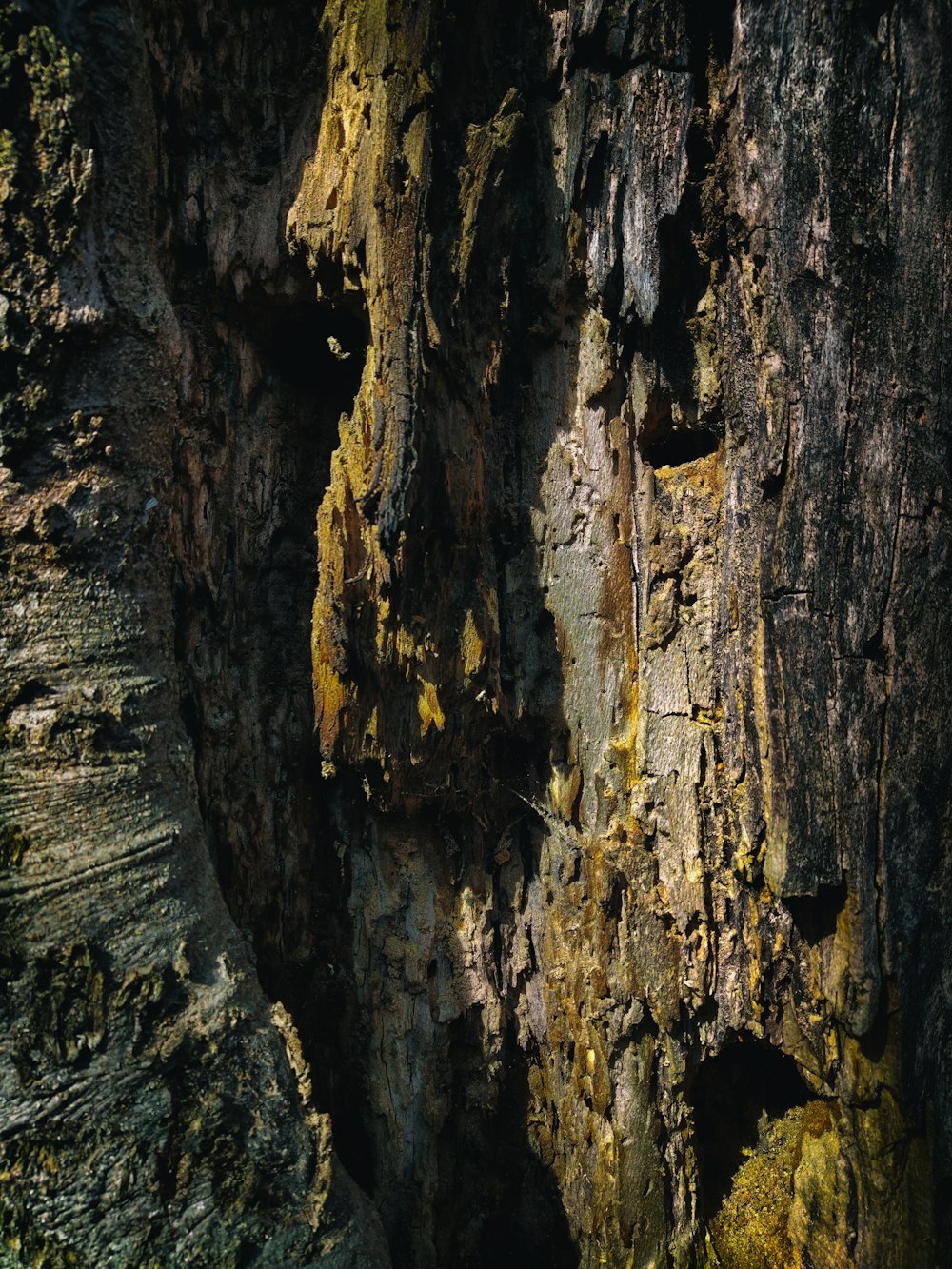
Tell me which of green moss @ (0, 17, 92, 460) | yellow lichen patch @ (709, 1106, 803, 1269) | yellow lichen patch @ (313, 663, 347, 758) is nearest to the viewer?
green moss @ (0, 17, 92, 460)

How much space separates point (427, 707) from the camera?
203 centimetres

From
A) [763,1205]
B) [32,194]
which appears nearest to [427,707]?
[32,194]

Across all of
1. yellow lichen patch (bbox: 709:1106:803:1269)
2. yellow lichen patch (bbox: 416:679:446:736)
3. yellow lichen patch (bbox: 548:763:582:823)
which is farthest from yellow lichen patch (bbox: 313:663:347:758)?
yellow lichen patch (bbox: 709:1106:803:1269)

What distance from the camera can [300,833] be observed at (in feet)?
6.99

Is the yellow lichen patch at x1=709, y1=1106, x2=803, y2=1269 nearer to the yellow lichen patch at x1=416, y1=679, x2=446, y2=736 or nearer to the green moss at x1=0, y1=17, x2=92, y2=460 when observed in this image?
the yellow lichen patch at x1=416, y1=679, x2=446, y2=736

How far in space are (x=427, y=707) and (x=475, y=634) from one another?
7.8 inches

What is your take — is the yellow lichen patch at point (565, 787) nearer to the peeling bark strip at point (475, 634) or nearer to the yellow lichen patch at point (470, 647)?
the peeling bark strip at point (475, 634)

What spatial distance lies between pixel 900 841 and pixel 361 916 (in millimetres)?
1227

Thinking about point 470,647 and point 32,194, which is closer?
point 32,194

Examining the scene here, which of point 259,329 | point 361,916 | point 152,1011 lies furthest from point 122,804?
point 259,329

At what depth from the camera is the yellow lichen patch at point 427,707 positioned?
2020mm

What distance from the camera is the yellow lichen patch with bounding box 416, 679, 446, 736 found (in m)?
2.02

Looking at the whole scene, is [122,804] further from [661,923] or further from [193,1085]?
[661,923]

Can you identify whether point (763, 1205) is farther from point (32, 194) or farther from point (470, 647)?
point (32, 194)
